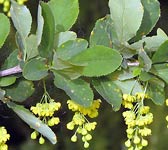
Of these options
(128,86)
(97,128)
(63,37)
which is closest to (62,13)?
(63,37)

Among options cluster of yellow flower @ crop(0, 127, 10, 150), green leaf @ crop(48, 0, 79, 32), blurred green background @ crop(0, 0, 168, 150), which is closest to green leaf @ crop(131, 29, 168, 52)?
green leaf @ crop(48, 0, 79, 32)

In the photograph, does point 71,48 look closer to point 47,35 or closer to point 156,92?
point 47,35

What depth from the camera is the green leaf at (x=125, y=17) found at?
2.19 ft

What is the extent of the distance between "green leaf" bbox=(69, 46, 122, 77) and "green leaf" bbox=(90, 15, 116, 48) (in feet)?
0.15

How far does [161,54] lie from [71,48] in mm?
124

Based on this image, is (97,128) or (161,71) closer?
(161,71)

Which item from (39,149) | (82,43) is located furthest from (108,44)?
(39,149)

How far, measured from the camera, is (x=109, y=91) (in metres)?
0.69

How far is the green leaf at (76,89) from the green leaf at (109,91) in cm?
2

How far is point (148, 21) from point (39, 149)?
123cm

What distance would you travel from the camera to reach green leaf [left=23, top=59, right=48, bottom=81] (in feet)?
2.15

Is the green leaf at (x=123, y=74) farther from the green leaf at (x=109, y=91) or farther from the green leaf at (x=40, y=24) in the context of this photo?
the green leaf at (x=40, y=24)

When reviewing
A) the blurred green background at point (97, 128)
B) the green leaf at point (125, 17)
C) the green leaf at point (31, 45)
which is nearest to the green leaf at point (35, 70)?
the green leaf at point (31, 45)

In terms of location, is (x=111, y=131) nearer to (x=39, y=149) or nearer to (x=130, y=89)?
(x=39, y=149)
